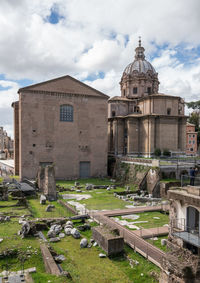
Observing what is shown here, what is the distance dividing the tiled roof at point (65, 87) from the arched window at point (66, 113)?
1.92m

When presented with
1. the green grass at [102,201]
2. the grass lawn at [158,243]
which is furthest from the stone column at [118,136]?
the grass lawn at [158,243]

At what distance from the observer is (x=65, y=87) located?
1171 inches

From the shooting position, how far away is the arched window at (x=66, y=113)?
29625mm

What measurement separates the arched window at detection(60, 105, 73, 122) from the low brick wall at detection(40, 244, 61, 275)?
21214mm

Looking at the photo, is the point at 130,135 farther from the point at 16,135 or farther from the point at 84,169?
the point at 16,135

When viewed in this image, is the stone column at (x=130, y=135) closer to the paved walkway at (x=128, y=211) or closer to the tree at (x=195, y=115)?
the paved walkway at (x=128, y=211)

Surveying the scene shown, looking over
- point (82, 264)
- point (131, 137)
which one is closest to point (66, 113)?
point (131, 137)

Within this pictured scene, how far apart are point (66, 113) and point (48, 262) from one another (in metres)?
23.0

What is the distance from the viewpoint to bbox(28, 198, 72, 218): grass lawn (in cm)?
1535

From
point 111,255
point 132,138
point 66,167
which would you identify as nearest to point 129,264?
point 111,255

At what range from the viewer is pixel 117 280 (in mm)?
8211

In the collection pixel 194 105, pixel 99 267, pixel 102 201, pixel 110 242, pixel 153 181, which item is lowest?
pixel 99 267

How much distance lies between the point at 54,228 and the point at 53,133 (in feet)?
59.2

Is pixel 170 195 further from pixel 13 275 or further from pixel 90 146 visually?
pixel 90 146
